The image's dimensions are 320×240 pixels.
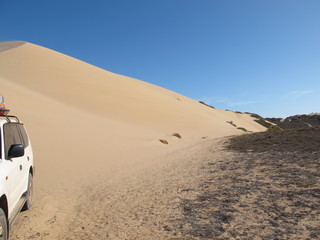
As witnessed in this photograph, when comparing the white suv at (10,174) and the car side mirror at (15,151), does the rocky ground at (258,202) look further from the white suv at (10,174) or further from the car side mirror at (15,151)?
the car side mirror at (15,151)

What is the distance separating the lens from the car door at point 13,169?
388 cm

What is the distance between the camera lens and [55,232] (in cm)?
464

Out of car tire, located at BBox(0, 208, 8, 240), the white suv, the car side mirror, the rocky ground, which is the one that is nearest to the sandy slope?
the white suv

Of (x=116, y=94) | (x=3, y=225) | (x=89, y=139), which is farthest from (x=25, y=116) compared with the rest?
(x=116, y=94)

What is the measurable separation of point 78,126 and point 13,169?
12.1 m

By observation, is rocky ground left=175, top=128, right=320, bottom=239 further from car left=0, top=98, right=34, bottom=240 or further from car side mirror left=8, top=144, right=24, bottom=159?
car side mirror left=8, top=144, right=24, bottom=159

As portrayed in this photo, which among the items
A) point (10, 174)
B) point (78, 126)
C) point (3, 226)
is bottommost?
point (3, 226)

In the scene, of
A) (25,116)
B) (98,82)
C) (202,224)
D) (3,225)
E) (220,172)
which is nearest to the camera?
(3,225)

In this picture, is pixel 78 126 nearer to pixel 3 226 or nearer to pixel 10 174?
pixel 10 174

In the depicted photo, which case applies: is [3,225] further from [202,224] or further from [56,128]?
[56,128]

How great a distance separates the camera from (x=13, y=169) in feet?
13.3

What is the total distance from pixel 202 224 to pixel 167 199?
167 centimetres

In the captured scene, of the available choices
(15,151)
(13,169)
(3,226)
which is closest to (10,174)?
(13,169)

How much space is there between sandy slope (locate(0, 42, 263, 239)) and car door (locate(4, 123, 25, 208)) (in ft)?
3.07
